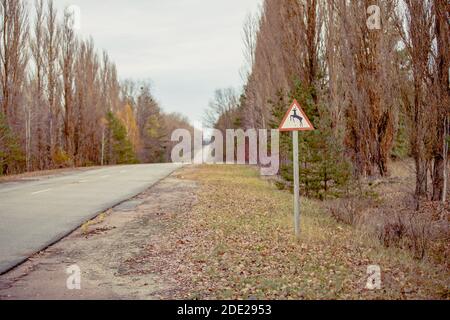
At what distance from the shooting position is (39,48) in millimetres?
33250

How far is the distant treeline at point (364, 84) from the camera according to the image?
1191cm

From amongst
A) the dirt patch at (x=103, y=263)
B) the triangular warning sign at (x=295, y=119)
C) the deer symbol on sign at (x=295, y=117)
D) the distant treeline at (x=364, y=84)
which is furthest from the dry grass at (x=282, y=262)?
the distant treeline at (x=364, y=84)

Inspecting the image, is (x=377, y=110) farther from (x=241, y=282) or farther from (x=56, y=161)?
(x=56, y=161)

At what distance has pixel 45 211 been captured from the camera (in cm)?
1107

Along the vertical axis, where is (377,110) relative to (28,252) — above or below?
above

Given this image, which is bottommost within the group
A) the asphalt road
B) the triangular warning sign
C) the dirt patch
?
the dirt patch

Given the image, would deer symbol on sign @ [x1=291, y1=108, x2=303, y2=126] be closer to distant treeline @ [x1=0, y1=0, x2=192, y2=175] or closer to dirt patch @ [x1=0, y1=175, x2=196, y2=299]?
dirt patch @ [x1=0, y1=175, x2=196, y2=299]

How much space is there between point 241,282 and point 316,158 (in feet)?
28.0

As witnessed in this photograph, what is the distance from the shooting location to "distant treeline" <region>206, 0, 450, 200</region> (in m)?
11.9

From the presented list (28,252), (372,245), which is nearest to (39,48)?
(28,252)

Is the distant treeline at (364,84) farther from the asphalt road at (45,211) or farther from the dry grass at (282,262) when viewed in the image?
the asphalt road at (45,211)

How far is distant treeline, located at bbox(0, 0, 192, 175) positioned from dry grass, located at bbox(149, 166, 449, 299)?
19726 mm

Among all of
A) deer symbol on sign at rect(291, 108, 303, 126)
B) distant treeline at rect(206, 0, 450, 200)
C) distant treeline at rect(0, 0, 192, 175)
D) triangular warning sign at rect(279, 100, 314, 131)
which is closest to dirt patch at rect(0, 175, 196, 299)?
triangular warning sign at rect(279, 100, 314, 131)

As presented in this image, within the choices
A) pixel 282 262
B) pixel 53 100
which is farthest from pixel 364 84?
pixel 53 100
